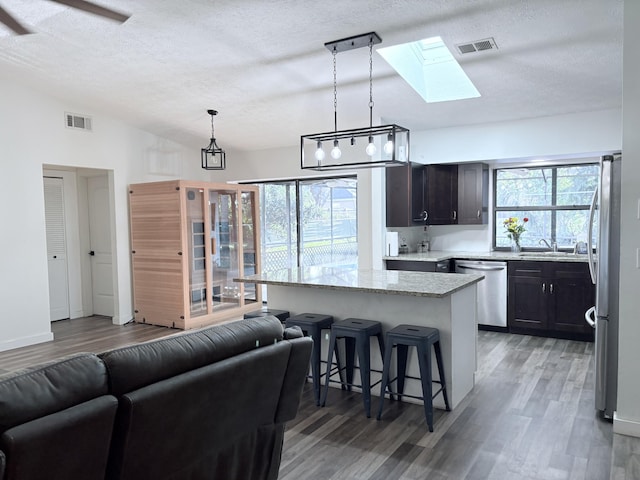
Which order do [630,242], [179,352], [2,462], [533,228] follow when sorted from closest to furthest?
1. [2,462]
2. [179,352]
3. [630,242]
4. [533,228]

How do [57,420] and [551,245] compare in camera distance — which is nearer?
[57,420]

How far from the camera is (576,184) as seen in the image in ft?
19.0

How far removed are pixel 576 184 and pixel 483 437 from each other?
4003 mm

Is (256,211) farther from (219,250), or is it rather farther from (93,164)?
(93,164)

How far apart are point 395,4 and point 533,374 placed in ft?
10.4

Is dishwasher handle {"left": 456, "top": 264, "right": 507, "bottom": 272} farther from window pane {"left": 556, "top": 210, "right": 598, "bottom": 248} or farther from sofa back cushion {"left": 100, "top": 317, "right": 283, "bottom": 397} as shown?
sofa back cushion {"left": 100, "top": 317, "right": 283, "bottom": 397}

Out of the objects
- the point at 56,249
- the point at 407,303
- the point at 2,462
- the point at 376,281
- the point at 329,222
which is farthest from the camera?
the point at 329,222

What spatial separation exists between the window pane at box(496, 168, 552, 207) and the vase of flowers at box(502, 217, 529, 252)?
0.23 m

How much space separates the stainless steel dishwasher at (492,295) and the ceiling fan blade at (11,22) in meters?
4.90

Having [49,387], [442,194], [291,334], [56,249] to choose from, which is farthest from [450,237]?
[49,387]

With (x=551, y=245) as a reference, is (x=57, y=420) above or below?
below

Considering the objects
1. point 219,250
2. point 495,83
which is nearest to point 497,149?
point 495,83

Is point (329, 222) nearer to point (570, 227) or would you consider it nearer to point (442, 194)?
point (442, 194)

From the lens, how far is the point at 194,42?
13.1 feet
